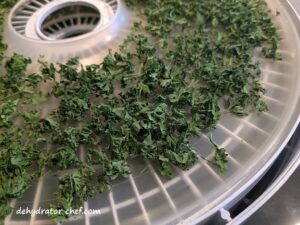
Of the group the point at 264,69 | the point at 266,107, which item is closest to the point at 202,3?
the point at 264,69

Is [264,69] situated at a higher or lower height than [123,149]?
higher

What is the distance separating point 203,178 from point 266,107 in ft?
1.03

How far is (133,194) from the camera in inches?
34.1

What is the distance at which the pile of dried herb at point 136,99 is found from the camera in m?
0.89

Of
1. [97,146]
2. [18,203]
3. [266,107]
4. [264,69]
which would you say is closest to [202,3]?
Answer: [264,69]

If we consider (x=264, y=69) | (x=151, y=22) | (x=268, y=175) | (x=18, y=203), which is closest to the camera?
(x=18, y=203)

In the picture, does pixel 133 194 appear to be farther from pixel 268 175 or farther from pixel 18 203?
pixel 268 175

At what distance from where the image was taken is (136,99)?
1.02 meters

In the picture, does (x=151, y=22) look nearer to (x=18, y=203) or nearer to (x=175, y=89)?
(x=175, y=89)

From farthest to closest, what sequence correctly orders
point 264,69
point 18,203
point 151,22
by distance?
1. point 151,22
2. point 264,69
3. point 18,203

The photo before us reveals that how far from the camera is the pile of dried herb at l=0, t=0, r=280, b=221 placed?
0.89 m

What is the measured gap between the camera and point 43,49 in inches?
46.4

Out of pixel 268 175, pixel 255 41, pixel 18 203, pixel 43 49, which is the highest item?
pixel 43 49

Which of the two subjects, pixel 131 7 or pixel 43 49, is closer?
pixel 43 49
